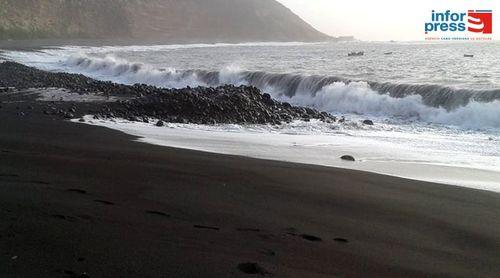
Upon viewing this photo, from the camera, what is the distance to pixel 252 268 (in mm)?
3115

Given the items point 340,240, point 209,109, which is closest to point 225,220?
point 340,240

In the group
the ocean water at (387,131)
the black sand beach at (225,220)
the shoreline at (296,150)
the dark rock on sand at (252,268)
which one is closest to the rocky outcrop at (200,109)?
the ocean water at (387,131)

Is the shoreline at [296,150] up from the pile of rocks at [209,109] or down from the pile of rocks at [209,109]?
down

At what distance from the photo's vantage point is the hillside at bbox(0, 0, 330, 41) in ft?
314

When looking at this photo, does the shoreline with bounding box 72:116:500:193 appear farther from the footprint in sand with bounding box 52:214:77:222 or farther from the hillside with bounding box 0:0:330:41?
the hillside with bounding box 0:0:330:41

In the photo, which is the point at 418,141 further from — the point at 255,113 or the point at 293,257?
the point at 293,257

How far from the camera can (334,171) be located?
21.4 feet

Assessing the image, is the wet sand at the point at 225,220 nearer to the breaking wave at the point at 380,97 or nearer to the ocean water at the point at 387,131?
the ocean water at the point at 387,131

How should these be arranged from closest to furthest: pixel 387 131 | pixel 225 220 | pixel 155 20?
pixel 225 220
pixel 387 131
pixel 155 20

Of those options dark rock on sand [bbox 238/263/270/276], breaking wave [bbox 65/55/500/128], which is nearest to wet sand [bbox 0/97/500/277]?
dark rock on sand [bbox 238/263/270/276]

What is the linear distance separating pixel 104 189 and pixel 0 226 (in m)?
1.42

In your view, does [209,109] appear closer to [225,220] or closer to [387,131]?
[387,131]

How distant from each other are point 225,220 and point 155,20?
464 ft

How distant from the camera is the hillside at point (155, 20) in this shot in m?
95.7
